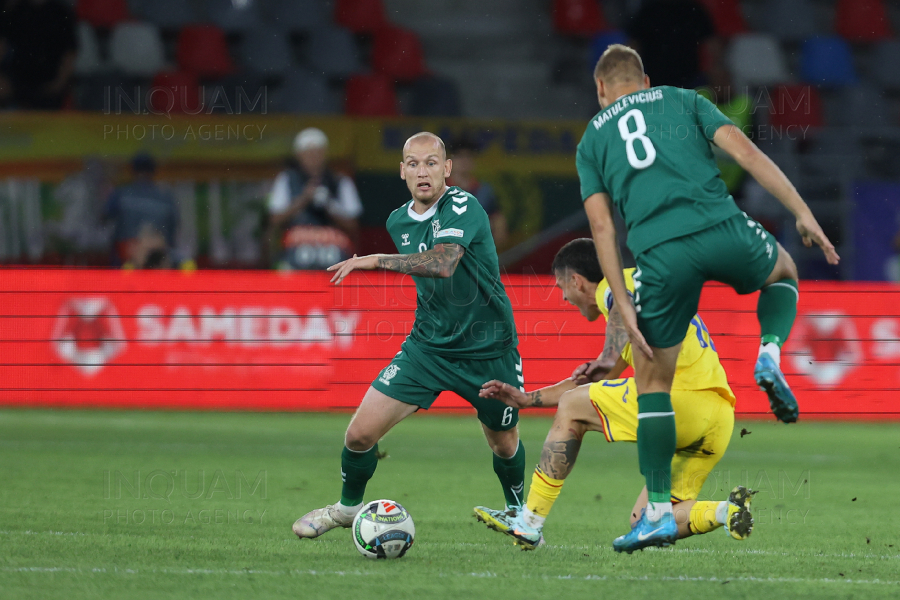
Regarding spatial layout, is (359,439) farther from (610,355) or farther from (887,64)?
(887,64)

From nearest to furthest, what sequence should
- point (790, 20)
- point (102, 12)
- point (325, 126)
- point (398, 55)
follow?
point (325, 126) < point (102, 12) < point (398, 55) < point (790, 20)

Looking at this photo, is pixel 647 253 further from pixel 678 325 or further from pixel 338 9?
pixel 338 9

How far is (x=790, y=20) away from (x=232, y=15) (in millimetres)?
7932

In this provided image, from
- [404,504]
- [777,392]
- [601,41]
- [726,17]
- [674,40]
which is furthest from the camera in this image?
[726,17]

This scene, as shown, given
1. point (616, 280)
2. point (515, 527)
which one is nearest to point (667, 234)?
point (616, 280)

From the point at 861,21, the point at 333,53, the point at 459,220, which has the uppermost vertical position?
the point at 861,21

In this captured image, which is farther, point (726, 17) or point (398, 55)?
point (726, 17)

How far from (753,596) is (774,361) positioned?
903mm

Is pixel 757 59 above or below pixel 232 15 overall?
below

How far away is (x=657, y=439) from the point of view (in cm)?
475

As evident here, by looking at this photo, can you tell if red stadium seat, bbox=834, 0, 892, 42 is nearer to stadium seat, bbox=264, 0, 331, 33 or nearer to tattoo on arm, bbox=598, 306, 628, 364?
stadium seat, bbox=264, 0, 331, 33

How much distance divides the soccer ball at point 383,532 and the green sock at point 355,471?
44cm

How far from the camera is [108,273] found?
1085 cm
